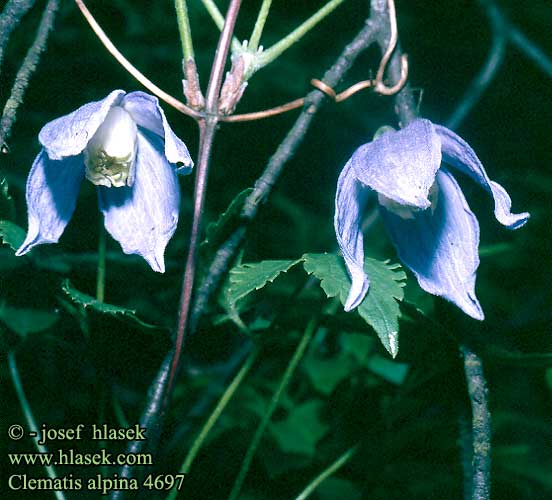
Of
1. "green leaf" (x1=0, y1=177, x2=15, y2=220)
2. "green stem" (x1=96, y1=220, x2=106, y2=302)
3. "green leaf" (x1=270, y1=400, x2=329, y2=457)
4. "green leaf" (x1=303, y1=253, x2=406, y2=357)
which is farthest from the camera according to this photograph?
"green leaf" (x1=270, y1=400, x2=329, y2=457)

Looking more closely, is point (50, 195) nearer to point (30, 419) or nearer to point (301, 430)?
point (30, 419)

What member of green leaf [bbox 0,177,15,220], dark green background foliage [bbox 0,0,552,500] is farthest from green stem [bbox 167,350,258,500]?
green leaf [bbox 0,177,15,220]

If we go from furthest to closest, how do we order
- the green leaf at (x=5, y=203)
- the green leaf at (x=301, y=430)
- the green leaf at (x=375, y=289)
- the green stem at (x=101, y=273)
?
1. the green leaf at (x=301, y=430)
2. the green stem at (x=101, y=273)
3. the green leaf at (x=5, y=203)
4. the green leaf at (x=375, y=289)

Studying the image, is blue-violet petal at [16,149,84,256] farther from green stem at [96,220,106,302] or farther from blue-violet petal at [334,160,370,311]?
blue-violet petal at [334,160,370,311]

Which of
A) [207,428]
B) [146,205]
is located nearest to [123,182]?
[146,205]

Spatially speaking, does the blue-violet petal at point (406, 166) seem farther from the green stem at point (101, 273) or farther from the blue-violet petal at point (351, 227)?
the green stem at point (101, 273)

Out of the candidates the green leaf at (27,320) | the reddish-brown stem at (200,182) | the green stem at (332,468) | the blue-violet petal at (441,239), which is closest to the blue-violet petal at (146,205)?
the reddish-brown stem at (200,182)

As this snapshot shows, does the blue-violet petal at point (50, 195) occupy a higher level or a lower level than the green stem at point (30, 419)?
higher
